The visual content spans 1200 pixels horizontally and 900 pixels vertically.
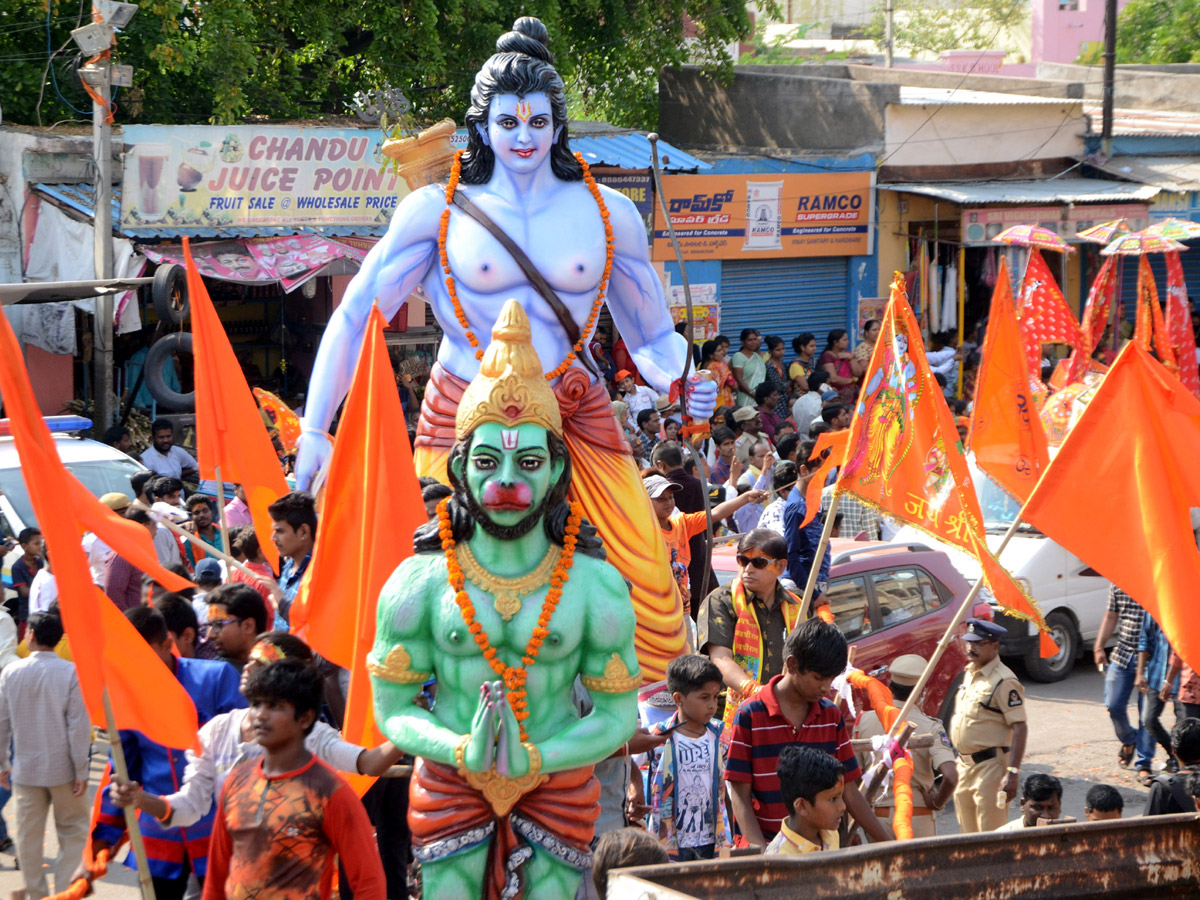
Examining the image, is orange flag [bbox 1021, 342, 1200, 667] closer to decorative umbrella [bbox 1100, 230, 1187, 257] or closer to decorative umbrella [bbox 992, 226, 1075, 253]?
decorative umbrella [bbox 992, 226, 1075, 253]

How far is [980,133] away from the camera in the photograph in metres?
20.1

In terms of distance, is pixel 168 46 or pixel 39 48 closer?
pixel 168 46

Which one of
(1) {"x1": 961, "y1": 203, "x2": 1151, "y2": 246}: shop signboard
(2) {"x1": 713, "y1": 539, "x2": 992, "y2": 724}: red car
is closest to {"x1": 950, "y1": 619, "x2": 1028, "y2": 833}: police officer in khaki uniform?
(2) {"x1": 713, "y1": 539, "x2": 992, "y2": 724}: red car

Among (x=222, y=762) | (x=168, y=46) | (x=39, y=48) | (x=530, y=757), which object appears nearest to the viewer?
(x=530, y=757)

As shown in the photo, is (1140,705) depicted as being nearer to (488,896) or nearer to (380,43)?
(488,896)

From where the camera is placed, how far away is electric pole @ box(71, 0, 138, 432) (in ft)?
38.4

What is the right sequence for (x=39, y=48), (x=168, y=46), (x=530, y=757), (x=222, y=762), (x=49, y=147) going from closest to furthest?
(x=530, y=757) → (x=222, y=762) → (x=49, y=147) → (x=168, y=46) → (x=39, y=48)

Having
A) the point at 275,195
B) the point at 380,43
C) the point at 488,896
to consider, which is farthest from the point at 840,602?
the point at 380,43

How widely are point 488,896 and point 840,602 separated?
4877 millimetres

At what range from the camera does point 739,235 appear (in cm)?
1852

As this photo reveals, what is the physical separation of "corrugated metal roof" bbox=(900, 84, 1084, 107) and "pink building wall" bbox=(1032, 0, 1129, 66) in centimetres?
2373

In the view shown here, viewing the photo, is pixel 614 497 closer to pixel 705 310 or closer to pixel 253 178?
pixel 253 178

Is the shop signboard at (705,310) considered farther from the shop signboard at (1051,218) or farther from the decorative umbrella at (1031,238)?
the decorative umbrella at (1031,238)

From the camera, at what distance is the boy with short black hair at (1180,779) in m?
5.83
